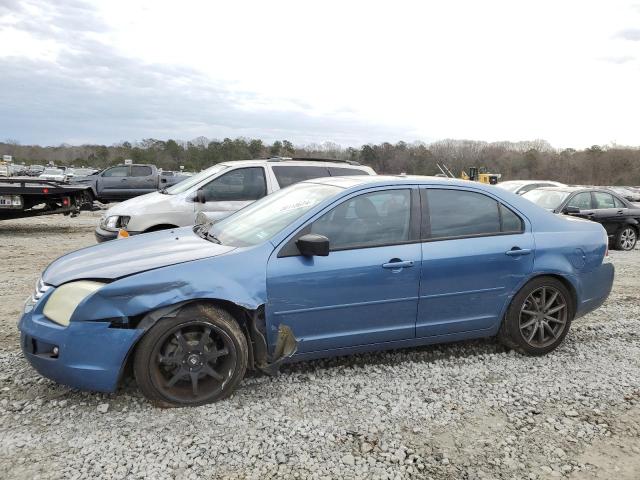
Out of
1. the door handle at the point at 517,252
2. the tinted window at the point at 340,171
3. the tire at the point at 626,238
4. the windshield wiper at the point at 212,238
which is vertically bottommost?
the tire at the point at 626,238

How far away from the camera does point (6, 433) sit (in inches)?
118

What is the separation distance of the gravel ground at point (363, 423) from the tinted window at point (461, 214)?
3.57ft

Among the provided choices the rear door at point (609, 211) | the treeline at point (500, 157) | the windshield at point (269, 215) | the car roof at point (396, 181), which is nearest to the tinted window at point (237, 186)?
the windshield at point (269, 215)

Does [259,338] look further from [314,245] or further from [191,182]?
[191,182]

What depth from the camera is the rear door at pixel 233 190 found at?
7.52 meters

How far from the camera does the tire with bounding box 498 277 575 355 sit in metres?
4.29

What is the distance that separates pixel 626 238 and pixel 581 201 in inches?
69.0

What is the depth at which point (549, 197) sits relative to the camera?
10891 mm

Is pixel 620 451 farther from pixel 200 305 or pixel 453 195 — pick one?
pixel 200 305

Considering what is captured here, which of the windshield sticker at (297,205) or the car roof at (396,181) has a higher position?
the car roof at (396,181)

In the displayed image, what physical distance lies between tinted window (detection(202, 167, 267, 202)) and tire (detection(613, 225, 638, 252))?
8495mm

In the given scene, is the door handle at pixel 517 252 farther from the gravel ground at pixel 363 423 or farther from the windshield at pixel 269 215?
the windshield at pixel 269 215

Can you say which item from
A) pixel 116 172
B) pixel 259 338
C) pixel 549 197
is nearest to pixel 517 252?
pixel 259 338

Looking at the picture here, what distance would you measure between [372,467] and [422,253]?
5.48 ft
